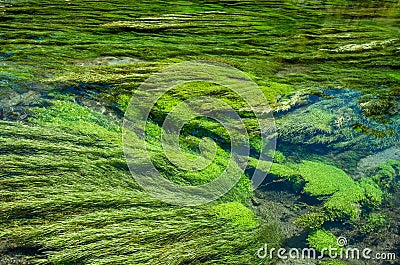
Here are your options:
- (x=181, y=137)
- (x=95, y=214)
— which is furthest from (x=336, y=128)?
(x=95, y=214)

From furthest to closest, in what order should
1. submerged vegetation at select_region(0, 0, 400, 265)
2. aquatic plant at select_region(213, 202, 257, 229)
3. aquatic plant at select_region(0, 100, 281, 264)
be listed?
aquatic plant at select_region(213, 202, 257, 229) < submerged vegetation at select_region(0, 0, 400, 265) < aquatic plant at select_region(0, 100, 281, 264)

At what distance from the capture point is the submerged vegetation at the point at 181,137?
265 cm

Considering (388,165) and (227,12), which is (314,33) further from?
(388,165)

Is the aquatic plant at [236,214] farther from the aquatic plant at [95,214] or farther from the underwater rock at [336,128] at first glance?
the underwater rock at [336,128]

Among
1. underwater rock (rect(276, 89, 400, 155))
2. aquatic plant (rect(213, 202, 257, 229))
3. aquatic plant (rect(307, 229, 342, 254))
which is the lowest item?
aquatic plant (rect(307, 229, 342, 254))

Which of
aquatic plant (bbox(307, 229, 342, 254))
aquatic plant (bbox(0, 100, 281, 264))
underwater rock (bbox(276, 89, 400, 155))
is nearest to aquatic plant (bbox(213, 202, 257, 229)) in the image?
aquatic plant (bbox(0, 100, 281, 264))

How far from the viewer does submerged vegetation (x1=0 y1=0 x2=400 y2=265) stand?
2646 mm

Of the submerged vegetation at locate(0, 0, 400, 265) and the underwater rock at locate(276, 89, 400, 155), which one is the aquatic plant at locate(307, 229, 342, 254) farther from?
the underwater rock at locate(276, 89, 400, 155)

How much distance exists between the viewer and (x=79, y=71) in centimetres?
468

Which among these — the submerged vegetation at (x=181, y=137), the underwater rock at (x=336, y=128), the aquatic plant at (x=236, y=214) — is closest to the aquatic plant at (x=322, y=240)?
the submerged vegetation at (x=181, y=137)

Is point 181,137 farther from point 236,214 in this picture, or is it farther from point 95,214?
point 95,214

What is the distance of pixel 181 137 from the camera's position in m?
3.77

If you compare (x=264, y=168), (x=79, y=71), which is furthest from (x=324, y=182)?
(x=79, y=71)

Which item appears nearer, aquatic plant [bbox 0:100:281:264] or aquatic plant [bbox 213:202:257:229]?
aquatic plant [bbox 0:100:281:264]
